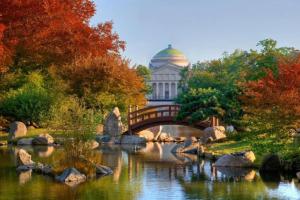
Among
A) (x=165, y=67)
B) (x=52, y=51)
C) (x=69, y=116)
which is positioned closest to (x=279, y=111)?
(x=69, y=116)

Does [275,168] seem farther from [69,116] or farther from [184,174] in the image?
[69,116]

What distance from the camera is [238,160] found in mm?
21750

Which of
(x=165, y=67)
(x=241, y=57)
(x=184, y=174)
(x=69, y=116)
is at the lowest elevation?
(x=184, y=174)

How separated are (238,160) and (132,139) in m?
14.8

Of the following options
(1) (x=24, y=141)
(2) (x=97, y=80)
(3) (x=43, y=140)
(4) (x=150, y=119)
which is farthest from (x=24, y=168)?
(2) (x=97, y=80)

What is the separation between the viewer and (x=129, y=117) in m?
37.9

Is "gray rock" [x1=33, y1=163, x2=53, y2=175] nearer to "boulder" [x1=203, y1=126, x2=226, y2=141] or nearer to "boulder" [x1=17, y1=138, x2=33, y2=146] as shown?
"boulder" [x1=203, y1=126, x2=226, y2=141]

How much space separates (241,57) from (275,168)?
50.9m

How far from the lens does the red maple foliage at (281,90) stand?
2166 centimetres

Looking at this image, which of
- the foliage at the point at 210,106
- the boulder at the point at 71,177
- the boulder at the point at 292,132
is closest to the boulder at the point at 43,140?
the foliage at the point at 210,106

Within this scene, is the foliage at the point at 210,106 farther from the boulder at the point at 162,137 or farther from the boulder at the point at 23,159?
the boulder at the point at 23,159

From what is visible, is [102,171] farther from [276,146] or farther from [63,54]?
[63,54]

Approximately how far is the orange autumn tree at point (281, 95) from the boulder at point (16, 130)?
1405 centimetres

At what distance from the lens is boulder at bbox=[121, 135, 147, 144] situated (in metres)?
35.8
